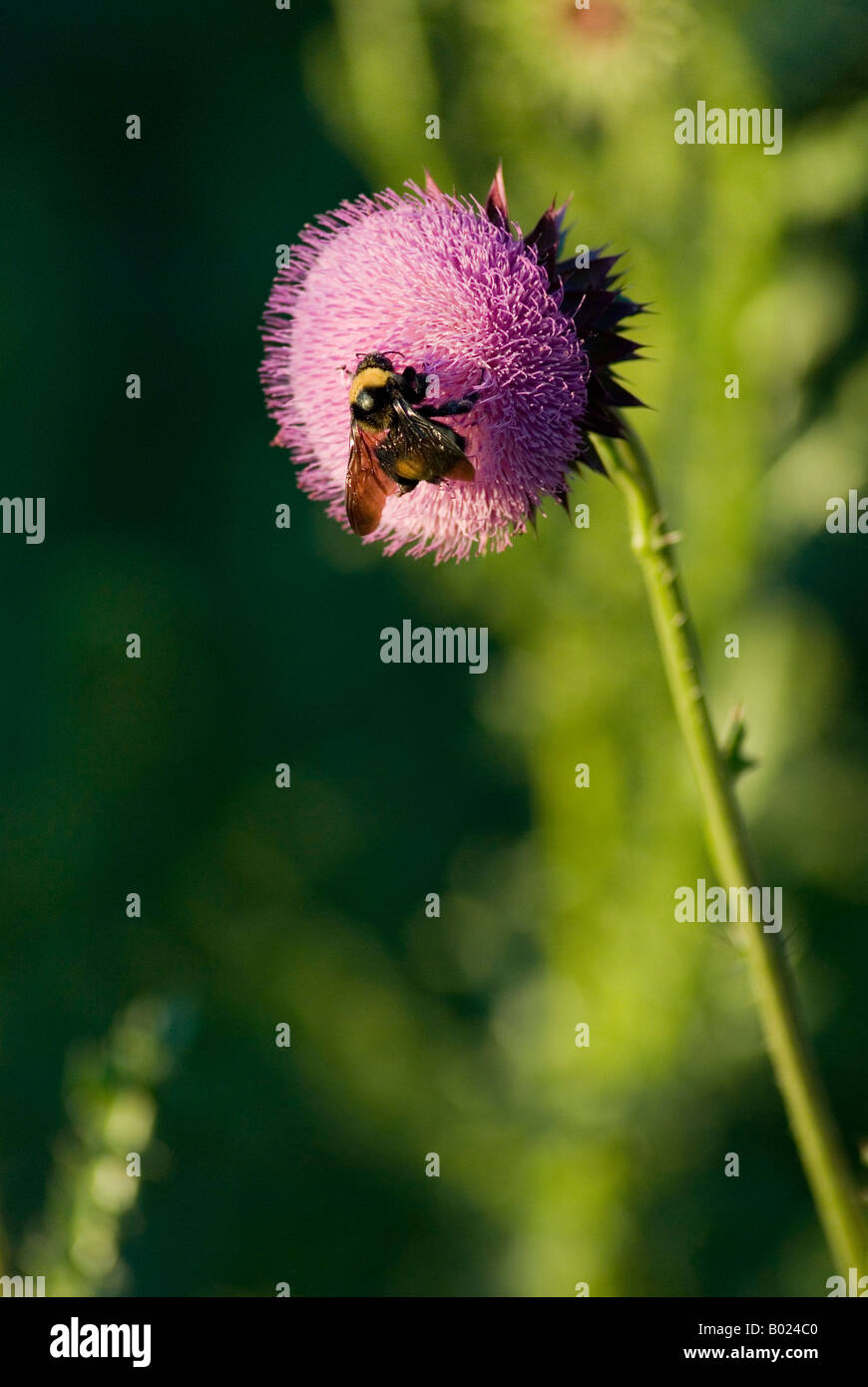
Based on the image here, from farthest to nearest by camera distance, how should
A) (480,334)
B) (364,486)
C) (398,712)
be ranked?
(398,712)
(364,486)
(480,334)

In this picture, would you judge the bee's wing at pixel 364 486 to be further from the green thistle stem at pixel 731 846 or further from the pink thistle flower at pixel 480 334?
the green thistle stem at pixel 731 846

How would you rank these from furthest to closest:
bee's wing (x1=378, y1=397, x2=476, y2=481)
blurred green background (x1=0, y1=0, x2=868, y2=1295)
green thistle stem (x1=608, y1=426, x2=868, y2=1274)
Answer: blurred green background (x1=0, y1=0, x2=868, y2=1295) < green thistle stem (x1=608, y1=426, x2=868, y2=1274) < bee's wing (x1=378, y1=397, x2=476, y2=481)

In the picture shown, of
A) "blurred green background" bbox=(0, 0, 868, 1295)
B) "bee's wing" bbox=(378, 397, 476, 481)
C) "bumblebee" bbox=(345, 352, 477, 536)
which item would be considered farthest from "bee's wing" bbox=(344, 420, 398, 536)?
"blurred green background" bbox=(0, 0, 868, 1295)

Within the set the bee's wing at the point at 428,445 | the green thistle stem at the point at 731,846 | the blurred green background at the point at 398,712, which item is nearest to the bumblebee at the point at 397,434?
the bee's wing at the point at 428,445

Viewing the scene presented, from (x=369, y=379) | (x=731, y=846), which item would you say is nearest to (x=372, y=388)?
(x=369, y=379)

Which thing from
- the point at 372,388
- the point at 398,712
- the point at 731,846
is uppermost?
the point at 398,712

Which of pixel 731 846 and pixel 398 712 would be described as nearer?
pixel 731 846

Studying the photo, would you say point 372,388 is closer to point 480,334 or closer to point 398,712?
point 480,334

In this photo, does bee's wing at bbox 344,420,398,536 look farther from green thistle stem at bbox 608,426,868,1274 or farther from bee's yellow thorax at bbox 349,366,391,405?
green thistle stem at bbox 608,426,868,1274
